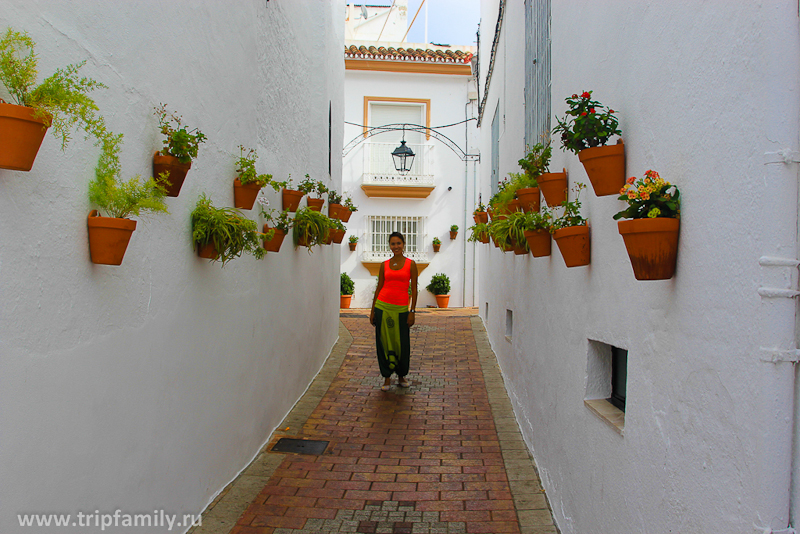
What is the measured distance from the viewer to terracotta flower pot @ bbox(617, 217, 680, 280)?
7.12 feet

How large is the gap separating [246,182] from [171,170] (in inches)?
53.3

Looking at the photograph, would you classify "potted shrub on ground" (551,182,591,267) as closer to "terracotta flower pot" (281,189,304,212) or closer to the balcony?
"terracotta flower pot" (281,189,304,212)

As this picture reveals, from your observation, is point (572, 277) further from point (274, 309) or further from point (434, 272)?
point (434, 272)

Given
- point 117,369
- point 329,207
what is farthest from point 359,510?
point 329,207

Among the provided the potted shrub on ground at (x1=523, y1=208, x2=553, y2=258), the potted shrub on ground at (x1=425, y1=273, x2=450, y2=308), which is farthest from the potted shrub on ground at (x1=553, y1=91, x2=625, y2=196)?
the potted shrub on ground at (x1=425, y1=273, x2=450, y2=308)

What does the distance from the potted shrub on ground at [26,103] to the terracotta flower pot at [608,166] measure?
2.09 m

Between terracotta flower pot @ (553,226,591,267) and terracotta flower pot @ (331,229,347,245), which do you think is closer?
terracotta flower pot @ (553,226,591,267)

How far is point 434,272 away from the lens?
17.1m

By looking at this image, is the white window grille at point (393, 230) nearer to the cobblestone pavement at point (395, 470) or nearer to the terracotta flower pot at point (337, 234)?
the terracotta flower pot at point (337, 234)

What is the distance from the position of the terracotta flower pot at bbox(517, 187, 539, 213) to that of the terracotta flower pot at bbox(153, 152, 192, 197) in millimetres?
2494

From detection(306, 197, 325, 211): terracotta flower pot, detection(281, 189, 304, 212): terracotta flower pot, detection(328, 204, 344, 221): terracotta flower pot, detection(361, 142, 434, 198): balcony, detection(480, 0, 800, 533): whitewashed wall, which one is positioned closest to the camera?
detection(480, 0, 800, 533): whitewashed wall

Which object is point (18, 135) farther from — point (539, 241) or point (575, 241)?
point (539, 241)

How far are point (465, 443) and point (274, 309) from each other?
2.12 metres

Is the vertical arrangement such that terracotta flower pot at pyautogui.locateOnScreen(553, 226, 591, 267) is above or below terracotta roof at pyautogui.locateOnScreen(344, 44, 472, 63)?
below
